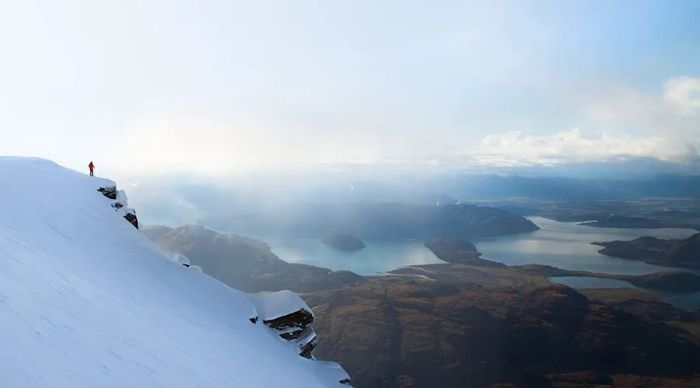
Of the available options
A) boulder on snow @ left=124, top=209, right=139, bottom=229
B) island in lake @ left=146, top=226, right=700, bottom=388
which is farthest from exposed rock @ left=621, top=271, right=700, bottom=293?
boulder on snow @ left=124, top=209, right=139, bottom=229

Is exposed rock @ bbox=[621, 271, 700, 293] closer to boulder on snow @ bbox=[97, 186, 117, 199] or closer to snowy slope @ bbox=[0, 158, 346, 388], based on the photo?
snowy slope @ bbox=[0, 158, 346, 388]

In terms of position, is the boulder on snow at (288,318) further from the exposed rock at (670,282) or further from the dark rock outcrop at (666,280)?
the exposed rock at (670,282)

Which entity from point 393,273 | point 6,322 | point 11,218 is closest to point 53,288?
point 6,322

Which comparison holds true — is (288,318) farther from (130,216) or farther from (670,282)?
(670,282)

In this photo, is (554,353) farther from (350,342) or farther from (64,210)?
(64,210)

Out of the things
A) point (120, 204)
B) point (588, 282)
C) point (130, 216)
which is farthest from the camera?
point (588, 282)

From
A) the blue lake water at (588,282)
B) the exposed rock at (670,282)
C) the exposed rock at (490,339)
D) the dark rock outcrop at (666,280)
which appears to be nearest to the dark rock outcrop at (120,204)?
the exposed rock at (490,339)

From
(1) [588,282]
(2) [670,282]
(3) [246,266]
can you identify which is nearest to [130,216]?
(3) [246,266]

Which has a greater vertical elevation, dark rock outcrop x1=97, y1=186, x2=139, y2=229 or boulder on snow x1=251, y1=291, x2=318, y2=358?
dark rock outcrop x1=97, y1=186, x2=139, y2=229
